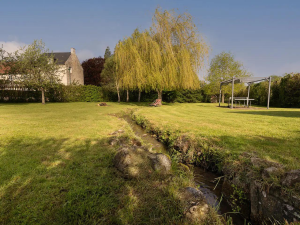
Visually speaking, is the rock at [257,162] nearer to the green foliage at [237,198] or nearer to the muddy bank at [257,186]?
the muddy bank at [257,186]

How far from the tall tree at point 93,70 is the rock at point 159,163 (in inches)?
1602

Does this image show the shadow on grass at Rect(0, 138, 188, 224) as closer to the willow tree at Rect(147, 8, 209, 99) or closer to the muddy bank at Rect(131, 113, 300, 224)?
the muddy bank at Rect(131, 113, 300, 224)

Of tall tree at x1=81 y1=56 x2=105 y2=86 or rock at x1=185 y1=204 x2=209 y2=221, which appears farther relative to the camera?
tall tree at x1=81 y1=56 x2=105 y2=86

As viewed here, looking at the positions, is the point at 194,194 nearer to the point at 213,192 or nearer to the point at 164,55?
the point at 213,192

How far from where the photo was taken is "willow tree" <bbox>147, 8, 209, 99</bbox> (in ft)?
48.8

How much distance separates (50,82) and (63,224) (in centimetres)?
1992

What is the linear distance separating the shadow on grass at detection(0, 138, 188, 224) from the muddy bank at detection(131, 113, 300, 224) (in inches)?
44.0

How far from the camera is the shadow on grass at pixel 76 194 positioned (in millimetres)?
1795

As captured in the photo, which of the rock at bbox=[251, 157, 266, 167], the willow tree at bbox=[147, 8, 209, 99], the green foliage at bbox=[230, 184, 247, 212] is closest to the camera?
the green foliage at bbox=[230, 184, 247, 212]

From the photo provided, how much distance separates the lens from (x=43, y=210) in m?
1.85

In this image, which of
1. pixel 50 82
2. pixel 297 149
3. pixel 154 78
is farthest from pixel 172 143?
pixel 50 82

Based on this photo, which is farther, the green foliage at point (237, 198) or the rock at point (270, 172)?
the green foliage at point (237, 198)

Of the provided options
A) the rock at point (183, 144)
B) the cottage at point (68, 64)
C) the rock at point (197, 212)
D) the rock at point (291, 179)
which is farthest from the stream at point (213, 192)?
the cottage at point (68, 64)

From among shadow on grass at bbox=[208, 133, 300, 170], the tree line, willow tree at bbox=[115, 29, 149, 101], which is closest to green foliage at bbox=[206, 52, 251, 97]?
the tree line
